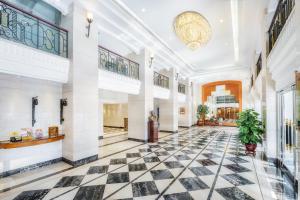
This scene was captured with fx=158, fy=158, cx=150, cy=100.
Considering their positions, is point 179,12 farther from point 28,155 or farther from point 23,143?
point 28,155

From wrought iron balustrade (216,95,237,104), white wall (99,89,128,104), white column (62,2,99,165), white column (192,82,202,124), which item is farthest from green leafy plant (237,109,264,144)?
wrought iron balustrade (216,95,237,104)

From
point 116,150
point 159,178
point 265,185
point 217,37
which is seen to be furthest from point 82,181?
point 217,37

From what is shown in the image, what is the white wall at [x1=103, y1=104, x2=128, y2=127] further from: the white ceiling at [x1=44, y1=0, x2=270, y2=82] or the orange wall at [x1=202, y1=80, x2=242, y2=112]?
the orange wall at [x1=202, y1=80, x2=242, y2=112]

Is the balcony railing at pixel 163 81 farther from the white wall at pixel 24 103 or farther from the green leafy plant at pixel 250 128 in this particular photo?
the white wall at pixel 24 103

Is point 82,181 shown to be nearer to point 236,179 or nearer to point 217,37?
point 236,179

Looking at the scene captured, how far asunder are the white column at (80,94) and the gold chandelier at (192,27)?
2.93 meters

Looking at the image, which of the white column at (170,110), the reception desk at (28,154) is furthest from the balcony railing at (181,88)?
the reception desk at (28,154)

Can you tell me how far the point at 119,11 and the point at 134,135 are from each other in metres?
5.31

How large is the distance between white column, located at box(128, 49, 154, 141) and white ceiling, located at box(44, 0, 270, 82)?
24.3 inches

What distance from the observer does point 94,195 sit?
281 centimetres

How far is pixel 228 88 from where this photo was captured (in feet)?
53.9

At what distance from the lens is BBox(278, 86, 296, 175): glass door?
394 centimetres

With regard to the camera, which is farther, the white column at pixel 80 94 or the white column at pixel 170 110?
the white column at pixel 170 110

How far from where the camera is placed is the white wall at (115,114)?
42.7 feet
